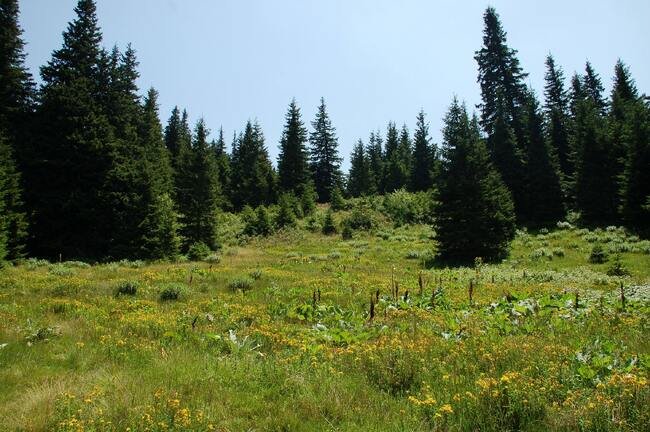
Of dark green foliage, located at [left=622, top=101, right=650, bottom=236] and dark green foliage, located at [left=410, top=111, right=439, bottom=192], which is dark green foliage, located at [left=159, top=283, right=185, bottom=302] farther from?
dark green foliage, located at [left=410, top=111, right=439, bottom=192]

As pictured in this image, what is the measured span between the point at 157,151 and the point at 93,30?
16.4 metres

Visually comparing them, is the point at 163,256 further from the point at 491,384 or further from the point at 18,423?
the point at 491,384

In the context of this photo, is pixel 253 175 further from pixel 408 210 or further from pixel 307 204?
pixel 408 210

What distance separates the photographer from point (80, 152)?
33344mm

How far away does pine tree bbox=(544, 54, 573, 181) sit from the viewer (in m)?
55.1

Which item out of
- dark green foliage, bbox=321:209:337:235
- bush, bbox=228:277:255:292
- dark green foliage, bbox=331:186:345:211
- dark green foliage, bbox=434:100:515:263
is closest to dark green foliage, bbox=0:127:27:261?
bush, bbox=228:277:255:292

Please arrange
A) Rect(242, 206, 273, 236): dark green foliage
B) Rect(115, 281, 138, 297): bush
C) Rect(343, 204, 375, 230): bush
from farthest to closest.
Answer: Rect(343, 204, 375, 230): bush → Rect(242, 206, 273, 236): dark green foliage → Rect(115, 281, 138, 297): bush

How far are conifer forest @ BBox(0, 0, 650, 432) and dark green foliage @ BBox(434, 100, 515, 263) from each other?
0.15 meters

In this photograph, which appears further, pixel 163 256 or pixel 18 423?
pixel 163 256

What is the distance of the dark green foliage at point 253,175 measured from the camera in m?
65.3

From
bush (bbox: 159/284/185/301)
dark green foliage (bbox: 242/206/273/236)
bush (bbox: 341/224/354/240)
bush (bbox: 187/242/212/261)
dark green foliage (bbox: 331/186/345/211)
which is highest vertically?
dark green foliage (bbox: 331/186/345/211)

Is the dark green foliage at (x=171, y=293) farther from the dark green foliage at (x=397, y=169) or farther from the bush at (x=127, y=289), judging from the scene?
the dark green foliage at (x=397, y=169)

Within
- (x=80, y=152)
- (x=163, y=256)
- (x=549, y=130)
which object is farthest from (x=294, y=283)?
(x=549, y=130)

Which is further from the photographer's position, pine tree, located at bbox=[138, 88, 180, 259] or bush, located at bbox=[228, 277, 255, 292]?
pine tree, located at bbox=[138, 88, 180, 259]
